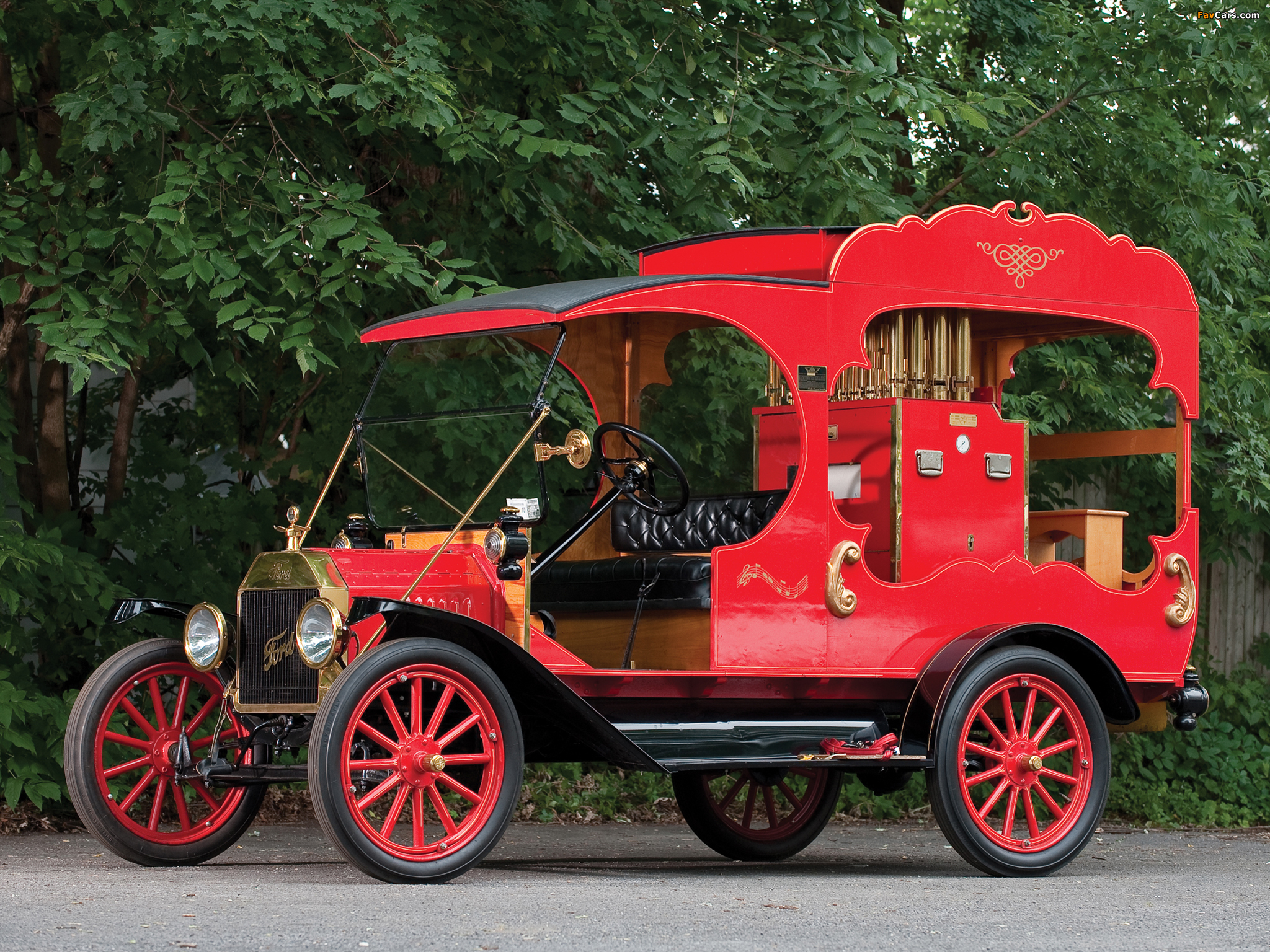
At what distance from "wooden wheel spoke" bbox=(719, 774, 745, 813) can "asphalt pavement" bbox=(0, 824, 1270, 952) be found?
0.91ft

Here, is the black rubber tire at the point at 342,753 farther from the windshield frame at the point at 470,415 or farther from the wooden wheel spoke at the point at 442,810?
the windshield frame at the point at 470,415

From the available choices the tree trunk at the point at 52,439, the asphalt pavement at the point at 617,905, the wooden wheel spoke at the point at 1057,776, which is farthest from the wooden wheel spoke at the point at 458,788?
the tree trunk at the point at 52,439

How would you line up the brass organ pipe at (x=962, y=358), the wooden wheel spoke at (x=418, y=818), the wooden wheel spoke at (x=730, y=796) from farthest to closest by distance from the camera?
the wooden wheel spoke at (x=730, y=796) → the brass organ pipe at (x=962, y=358) → the wooden wheel spoke at (x=418, y=818)

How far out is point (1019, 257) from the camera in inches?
333

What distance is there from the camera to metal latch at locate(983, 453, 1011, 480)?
844cm

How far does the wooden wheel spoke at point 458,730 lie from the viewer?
6.61m

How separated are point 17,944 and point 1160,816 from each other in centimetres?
905

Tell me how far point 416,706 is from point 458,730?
0.18 metres

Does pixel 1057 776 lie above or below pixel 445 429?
below

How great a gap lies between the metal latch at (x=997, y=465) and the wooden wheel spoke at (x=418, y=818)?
127 inches

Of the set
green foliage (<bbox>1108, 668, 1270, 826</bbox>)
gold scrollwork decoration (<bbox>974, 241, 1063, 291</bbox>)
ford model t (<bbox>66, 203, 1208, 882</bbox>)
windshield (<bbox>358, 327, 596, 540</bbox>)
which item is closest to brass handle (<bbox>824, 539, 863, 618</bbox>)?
ford model t (<bbox>66, 203, 1208, 882</bbox>)

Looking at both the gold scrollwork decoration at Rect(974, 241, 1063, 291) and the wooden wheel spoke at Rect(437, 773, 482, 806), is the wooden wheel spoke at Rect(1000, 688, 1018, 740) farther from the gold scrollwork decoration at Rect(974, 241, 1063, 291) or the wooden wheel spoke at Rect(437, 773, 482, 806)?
the wooden wheel spoke at Rect(437, 773, 482, 806)

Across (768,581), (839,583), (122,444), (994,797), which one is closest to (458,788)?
(768,581)

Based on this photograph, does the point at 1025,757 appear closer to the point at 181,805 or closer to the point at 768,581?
the point at 768,581
